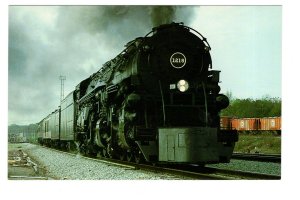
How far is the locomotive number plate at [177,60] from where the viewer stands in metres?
11.0

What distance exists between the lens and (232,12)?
10492 mm

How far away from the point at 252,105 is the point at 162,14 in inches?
168

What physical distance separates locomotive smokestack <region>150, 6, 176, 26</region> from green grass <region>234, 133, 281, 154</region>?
7286 millimetres

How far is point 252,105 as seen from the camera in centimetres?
1316

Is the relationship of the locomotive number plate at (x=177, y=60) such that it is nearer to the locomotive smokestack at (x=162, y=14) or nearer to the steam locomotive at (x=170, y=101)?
the steam locomotive at (x=170, y=101)

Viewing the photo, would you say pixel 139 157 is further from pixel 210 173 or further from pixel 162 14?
pixel 162 14

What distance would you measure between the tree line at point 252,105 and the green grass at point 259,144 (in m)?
2.99

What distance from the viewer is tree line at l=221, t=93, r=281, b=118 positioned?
11.3m

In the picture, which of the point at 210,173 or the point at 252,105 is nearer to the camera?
the point at 210,173

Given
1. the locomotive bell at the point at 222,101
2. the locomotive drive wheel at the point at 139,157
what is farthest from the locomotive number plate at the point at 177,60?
the locomotive drive wheel at the point at 139,157

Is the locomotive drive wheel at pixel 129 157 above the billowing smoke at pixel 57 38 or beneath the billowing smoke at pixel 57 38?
beneath

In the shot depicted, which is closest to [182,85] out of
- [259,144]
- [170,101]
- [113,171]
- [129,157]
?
[170,101]

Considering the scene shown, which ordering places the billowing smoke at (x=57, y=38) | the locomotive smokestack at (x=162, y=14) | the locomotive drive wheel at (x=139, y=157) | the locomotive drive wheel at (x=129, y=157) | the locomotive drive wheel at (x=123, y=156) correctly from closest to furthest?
the locomotive smokestack at (x=162, y=14) < the billowing smoke at (x=57, y=38) < the locomotive drive wheel at (x=139, y=157) < the locomotive drive wheel at (x=129, y=157) < the locomotive drive wheel at (x=123, y=156)
